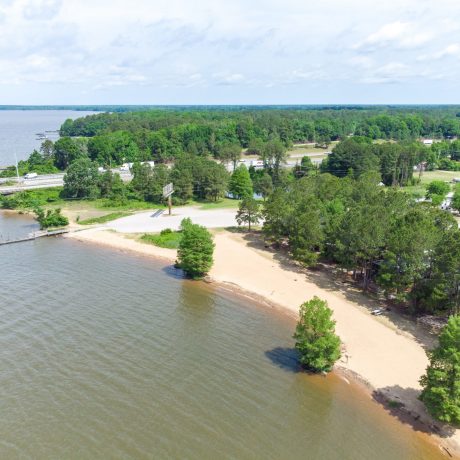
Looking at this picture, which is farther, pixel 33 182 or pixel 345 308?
pixel 33 182

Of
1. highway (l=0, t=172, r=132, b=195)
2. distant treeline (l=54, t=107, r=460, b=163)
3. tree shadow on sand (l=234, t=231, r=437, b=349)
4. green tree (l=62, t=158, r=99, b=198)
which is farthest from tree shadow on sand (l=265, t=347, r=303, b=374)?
distant treeline (l=54, t=107, r=460, b=163)

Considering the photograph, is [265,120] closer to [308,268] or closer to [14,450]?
[308,268]

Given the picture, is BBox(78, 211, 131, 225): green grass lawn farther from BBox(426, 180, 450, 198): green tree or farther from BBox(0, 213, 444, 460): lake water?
BBox(426, 180, 450, 198): green tree

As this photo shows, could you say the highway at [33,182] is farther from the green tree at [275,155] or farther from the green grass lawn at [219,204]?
the green tree at [275,155]

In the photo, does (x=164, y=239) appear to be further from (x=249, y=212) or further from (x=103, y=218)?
(x=103, y=218)

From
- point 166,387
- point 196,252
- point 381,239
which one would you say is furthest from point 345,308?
point 166,387

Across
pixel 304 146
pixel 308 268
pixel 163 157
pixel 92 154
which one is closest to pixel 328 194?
pixel 308 268
